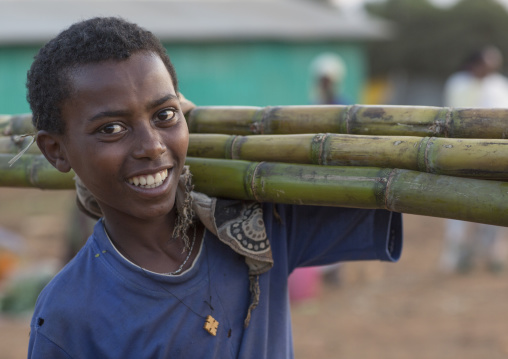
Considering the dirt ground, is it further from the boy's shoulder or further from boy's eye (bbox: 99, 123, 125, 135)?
boy's eye (bbox: 99, 123, 125, 135)

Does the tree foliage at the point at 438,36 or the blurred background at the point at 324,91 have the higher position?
the tree foliage at the point at 438,36

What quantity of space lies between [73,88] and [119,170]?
0.21 metres

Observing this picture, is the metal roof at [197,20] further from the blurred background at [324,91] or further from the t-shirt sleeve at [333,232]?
the t-shirt sleeve at [333,232]

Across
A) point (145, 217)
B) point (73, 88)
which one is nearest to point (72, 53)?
point (73, 88)

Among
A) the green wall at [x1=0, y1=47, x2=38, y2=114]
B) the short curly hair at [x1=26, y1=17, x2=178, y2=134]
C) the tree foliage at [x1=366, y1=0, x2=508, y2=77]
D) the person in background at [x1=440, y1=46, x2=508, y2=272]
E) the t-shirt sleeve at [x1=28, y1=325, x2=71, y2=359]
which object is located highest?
the tree foliage at [x1=366, y1=0, x2=508, y2=77]

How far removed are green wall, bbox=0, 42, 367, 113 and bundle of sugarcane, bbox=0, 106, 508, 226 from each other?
9.72m

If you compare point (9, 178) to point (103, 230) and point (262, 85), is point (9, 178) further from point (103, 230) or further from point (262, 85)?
point (262, 85)

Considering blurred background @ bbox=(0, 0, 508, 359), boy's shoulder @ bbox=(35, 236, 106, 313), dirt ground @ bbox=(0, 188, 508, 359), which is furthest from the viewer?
blurred background @ bbox=(0, 0, 508, 359)

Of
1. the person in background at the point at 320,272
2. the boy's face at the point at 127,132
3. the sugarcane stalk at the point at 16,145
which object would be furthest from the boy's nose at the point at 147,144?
the person in background at the point at 320,272

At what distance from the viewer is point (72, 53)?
4.93ft

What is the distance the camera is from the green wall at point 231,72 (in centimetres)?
1085

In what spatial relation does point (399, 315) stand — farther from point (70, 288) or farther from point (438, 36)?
point (438, 36)

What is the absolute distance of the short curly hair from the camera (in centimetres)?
150

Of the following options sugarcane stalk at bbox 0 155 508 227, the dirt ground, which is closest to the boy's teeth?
sugarcane stalk at bbox 0 155 508 227
